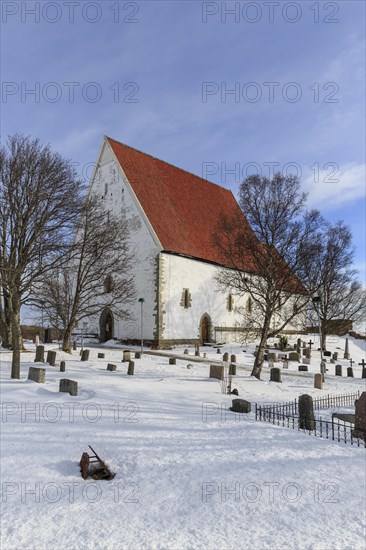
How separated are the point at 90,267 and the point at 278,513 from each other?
20.3 m

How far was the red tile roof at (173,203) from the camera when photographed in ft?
100.0

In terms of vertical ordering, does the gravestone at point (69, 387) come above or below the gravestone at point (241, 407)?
above

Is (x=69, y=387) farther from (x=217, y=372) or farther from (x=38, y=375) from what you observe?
(x=217, y=372)

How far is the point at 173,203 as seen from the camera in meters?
33.8

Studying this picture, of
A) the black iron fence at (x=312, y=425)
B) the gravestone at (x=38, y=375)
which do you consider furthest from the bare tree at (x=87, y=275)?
the black iron fence at (x=312, y=425)

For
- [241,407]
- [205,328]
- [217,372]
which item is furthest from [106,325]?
[241,407]

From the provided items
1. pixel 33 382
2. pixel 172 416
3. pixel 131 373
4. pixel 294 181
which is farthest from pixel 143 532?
pixel 294 181

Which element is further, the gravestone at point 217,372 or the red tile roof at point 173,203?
the red tile roof at point 173,203

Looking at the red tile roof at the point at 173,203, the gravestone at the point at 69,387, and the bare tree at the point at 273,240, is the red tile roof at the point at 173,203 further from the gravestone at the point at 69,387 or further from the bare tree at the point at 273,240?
the gravestone at the point at 69,387

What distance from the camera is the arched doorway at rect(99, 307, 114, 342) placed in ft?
103

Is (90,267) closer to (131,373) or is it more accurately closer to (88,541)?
(131,373)

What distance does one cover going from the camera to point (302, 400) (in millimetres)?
10008

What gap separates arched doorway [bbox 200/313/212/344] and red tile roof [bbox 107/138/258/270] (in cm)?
484

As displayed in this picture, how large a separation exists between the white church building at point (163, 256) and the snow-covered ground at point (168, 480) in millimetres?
18276
